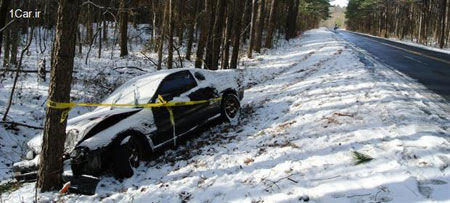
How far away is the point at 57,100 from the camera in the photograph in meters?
5.64

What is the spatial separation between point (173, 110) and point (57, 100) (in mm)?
2292

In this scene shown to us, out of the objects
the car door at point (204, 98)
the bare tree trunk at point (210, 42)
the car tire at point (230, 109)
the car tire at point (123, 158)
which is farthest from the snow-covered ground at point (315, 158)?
the bare tree trunk at point (210, 42)

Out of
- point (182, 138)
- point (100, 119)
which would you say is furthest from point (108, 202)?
point (182, 138)

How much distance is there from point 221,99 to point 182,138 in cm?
183

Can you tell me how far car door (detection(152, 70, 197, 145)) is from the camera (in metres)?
6.86

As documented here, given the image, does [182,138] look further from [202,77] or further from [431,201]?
[431,201]

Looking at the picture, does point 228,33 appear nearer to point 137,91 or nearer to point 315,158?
point 137,91

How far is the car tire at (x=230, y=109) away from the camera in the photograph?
8984 mm

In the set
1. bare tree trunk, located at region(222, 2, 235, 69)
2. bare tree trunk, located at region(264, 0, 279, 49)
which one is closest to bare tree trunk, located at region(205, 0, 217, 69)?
bare tree trunk, located at region(222, 2, 235, 69)

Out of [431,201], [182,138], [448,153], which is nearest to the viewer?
[431,201]

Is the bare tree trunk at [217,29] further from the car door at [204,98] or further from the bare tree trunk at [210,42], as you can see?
the car door at [204,98]

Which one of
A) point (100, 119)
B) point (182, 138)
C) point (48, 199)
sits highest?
point (100, 119)

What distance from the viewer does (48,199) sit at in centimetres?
538

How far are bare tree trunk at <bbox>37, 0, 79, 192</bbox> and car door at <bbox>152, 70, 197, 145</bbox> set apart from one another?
1655mm
